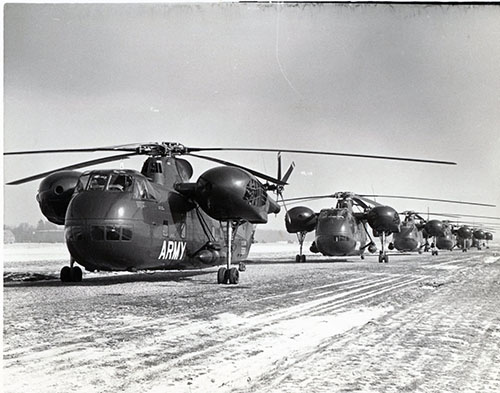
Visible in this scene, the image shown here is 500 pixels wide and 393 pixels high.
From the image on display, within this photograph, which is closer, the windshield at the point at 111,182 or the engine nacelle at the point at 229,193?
the windshield at the point at 111,182

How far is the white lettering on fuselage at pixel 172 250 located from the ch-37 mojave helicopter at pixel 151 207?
1.0 inches

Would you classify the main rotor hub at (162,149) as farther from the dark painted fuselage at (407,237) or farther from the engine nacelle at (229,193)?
the dark painted fuselage at (407,237)

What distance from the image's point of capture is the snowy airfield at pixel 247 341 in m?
4.82

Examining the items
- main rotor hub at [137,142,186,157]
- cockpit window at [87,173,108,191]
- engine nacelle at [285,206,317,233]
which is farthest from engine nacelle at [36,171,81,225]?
engine nacelle at [285,206,317,233]

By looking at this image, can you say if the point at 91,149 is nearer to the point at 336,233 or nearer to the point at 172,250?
the point at 172,250

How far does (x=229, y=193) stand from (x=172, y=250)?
2327 mm

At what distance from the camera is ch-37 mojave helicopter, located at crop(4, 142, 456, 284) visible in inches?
423

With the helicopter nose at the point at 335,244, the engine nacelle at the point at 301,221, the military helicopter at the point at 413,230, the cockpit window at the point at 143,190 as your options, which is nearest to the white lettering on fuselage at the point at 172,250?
the cockpit window at the point at 143,190

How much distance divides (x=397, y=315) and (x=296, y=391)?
4.42 meters

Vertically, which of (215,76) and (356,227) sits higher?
(215,76)

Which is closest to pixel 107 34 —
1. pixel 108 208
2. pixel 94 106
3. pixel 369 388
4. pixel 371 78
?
pixel 94 106

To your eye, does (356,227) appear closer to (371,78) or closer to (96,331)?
(371,78)

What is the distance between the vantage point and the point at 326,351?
19.4ft

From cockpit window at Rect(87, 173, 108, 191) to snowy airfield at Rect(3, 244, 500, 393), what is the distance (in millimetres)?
2450
